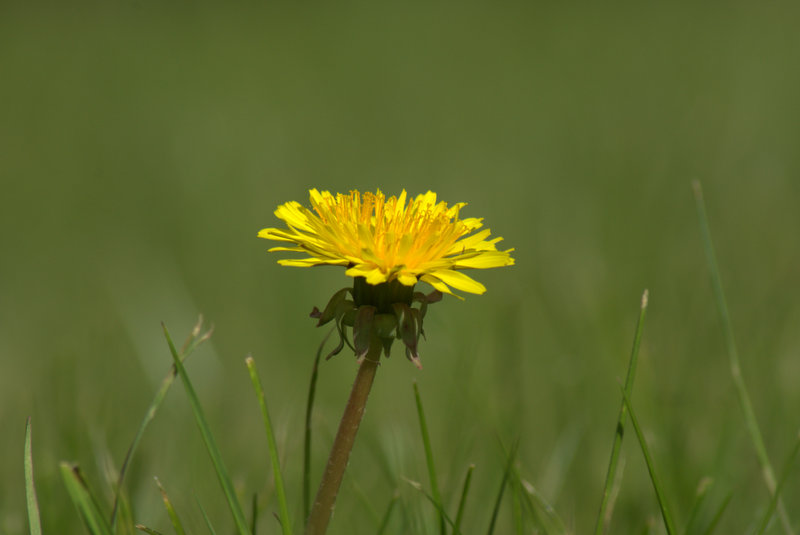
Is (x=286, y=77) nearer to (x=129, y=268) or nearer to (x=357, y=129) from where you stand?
(x=357, y=129)

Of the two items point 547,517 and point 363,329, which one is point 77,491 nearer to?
point 363,329

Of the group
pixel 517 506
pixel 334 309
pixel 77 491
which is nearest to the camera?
pixel 77 491

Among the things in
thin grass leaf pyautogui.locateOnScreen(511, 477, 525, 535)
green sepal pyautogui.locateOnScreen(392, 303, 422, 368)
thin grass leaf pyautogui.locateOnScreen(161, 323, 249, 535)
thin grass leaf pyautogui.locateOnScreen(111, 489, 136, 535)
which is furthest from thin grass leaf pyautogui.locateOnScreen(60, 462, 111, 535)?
thin grass leaf pyautogui.locateOnScreen(511, 477, 525, 535)

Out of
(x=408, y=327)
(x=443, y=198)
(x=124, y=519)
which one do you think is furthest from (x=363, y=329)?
(x=443, y=198)

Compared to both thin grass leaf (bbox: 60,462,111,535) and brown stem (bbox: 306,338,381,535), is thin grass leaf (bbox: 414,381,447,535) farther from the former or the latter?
thin grass leaf (bbox: 60,462,111,535)

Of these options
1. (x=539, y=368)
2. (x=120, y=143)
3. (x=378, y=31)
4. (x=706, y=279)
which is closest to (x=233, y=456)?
(x=539, y=368)

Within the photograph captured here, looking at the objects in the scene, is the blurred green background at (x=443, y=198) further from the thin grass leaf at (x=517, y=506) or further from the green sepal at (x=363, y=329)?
the green sepal at (x=363, y=329)

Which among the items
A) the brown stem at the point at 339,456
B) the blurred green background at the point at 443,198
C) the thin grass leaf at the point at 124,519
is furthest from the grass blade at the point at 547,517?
the thin grass leaf at the point at 124,519
